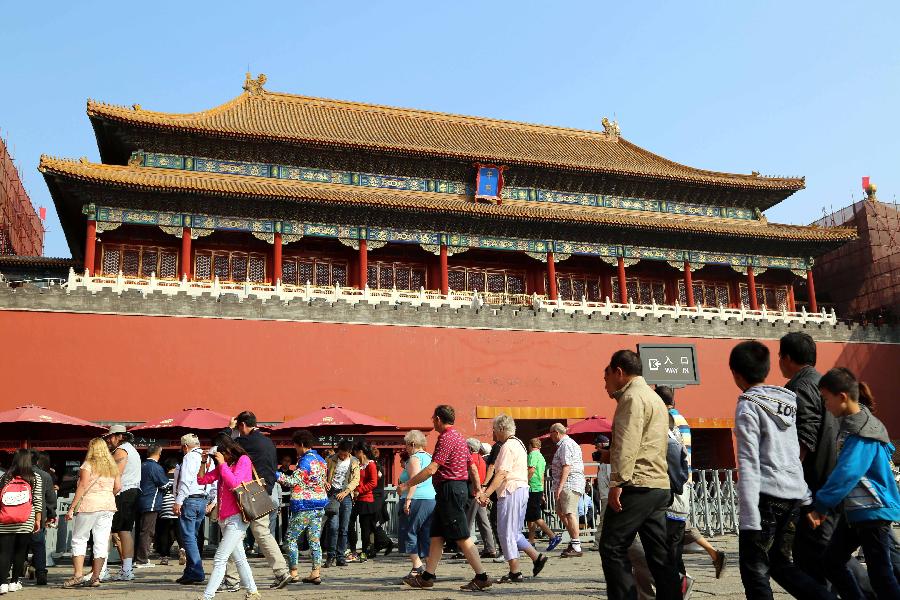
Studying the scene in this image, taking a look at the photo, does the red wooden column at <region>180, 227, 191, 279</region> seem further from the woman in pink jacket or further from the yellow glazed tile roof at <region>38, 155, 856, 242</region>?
the woman in pink jacket

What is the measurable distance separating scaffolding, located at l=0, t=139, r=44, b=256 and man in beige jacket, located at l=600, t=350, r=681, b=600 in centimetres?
2482

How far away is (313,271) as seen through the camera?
21312 millimetres

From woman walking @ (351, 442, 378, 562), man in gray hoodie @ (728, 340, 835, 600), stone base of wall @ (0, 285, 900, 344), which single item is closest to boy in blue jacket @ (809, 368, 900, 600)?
man in gray hoodie @ (728, 340, 835, 600)

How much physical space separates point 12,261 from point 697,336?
16.7 meters

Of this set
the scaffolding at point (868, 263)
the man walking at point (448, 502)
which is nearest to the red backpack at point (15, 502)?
the man walking at point (448, 502)

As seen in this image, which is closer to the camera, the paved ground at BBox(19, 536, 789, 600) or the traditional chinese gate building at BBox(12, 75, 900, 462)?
the paved ground at BBox(19, 536, 789, 600)

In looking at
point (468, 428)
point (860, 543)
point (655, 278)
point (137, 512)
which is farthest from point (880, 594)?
point (655, 278)

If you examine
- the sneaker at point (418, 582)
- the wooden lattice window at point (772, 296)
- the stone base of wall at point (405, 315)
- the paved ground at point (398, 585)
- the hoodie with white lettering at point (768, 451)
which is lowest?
the paved ground at point (398, 585)

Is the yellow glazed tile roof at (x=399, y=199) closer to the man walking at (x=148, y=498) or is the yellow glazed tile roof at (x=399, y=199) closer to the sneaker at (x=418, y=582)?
the man walking at (x=148, y=498)

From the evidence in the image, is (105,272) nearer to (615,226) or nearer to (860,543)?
(615,226)

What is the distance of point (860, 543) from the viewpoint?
4086mm

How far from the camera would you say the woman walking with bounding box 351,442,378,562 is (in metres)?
9.17

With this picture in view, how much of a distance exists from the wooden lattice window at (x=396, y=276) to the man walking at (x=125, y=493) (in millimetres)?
13629

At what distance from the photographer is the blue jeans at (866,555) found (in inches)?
156
